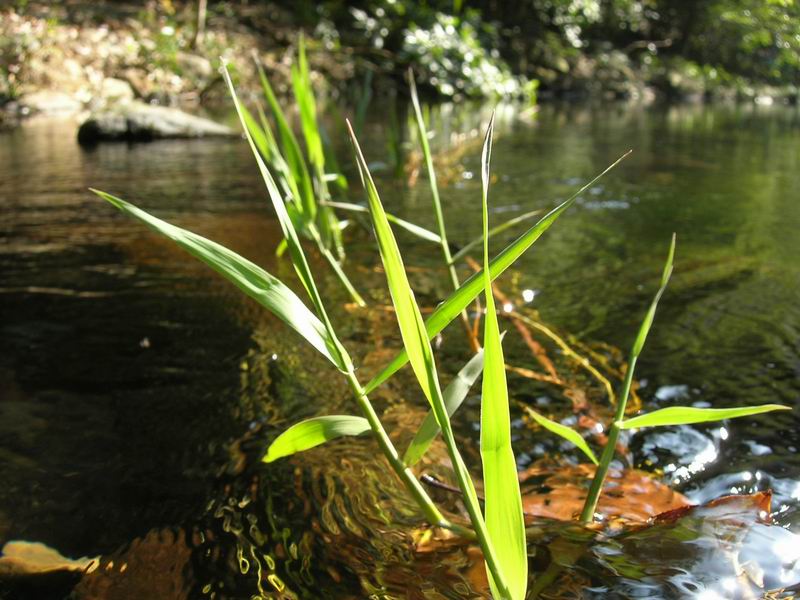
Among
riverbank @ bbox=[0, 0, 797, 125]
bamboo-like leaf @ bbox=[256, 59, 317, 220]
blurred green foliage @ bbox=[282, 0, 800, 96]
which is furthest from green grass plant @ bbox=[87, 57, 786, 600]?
riverbank @ bbox=[0, 0, 797, 125]

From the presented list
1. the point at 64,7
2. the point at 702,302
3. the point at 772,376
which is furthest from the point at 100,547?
the point at 64,7

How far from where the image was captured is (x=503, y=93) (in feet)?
33.1

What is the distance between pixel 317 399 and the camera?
1285 millimetres

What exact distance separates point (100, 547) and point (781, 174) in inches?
168

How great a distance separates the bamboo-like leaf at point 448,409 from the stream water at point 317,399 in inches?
7.9

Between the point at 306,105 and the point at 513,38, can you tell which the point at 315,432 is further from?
the point at 513,38

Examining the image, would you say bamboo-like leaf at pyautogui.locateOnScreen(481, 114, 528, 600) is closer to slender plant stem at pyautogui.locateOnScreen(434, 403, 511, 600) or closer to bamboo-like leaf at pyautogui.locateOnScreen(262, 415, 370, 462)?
slender plant stem at pyautogui.locateOnScreen(434, 403, 511, 600)

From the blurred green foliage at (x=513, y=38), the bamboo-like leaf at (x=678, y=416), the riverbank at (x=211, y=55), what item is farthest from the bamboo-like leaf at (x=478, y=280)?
the riverbank at (x=211, y=55)

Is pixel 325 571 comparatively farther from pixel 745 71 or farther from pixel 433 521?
pixel 745 71

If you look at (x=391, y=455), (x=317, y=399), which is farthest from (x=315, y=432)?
(x=317, y=399)

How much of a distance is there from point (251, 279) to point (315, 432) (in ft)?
0.50

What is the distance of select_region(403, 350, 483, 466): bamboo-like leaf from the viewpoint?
2.12ft

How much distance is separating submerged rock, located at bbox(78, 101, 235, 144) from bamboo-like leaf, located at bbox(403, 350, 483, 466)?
5466 mm

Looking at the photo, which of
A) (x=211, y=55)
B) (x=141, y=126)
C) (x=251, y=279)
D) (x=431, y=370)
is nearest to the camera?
(x=431, y=370)
